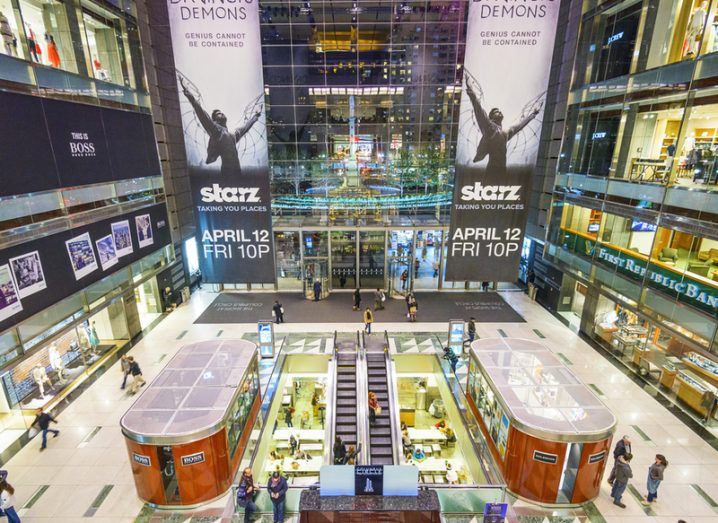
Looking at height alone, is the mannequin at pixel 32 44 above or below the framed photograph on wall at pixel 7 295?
above

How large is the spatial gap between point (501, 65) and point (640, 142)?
6.82m

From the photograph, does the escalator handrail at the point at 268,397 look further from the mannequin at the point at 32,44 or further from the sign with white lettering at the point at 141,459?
the mannequin at the point at 32,44

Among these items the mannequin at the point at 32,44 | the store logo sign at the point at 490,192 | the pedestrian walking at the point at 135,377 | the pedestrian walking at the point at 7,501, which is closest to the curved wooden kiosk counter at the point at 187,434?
the pedestrian walking at the point at 7,501

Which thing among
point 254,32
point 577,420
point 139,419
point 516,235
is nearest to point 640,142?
point 516,235

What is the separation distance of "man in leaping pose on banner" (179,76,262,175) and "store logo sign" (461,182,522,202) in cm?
638

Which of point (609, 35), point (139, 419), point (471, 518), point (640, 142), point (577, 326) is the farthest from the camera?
point (577, 326)

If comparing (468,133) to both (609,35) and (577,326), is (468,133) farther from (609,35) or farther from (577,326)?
(577,326)

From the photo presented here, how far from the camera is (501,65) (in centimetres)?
1013

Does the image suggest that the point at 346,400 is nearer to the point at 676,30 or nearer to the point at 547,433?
the point at 547,433

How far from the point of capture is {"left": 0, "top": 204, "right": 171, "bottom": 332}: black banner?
8.75 m

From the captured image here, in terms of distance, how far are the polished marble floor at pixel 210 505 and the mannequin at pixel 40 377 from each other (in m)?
0.96

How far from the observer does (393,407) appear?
1190 centimetres

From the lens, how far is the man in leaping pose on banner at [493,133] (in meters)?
10.6

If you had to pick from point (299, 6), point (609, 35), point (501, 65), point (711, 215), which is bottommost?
point (711, 215)
